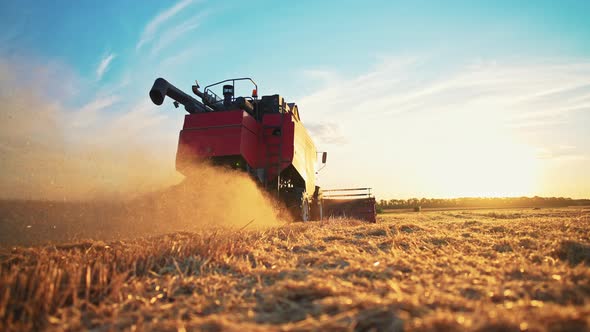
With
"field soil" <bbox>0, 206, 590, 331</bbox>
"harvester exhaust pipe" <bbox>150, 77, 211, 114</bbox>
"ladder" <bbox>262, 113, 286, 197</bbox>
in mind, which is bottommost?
"field soil" <bbox>0, 206, 590, 331</bbox>

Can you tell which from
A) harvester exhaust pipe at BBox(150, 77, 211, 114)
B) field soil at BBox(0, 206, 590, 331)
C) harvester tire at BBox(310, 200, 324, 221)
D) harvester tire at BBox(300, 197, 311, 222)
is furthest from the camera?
harvester tire at BBox(310, 200, 324, 221)

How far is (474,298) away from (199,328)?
1.38 metres

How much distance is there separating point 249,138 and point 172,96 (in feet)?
6.29

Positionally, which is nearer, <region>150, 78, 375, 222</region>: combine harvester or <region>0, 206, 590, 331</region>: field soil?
<region>0, 206, 590, 331</region>: field soil

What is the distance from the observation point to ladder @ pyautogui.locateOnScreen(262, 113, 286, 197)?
7.23 meters

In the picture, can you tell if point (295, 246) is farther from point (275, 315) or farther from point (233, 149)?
point (233, 149)

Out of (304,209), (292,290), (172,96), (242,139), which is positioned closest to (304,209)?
(304,209)

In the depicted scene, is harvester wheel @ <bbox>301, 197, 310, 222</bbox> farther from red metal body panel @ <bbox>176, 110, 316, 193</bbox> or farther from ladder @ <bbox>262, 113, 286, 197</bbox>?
ladder @ <bbox>262, 113, 286, 197</bbox>

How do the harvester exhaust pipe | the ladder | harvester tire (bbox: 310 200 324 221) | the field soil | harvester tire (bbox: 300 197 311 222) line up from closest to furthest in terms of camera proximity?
1. the field soil
2. the harvester exhaust pipe
3. the ladder
4. harvester tire (bbox: 300 197 311 222)
5. harvester tire (bbox: 310 200 324 221)

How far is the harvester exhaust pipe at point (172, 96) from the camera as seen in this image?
655cm

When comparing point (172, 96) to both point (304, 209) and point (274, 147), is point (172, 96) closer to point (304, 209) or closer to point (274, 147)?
point (274, 147)

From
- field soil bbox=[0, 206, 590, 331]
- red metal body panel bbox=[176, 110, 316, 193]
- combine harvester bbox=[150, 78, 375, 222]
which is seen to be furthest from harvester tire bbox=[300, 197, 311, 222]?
field soil bbox=[0, 206, 590, 331]

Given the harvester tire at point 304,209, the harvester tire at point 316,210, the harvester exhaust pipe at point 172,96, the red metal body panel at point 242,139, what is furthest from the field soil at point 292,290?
the harvester tire at point 316,210

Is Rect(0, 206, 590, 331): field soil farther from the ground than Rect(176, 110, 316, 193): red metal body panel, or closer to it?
closer to it
